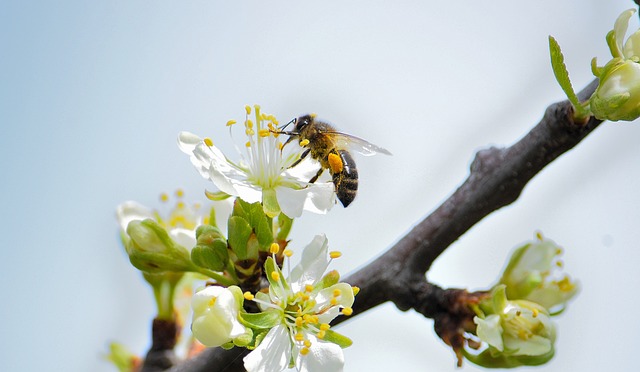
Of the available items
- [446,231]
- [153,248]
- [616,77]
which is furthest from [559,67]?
[153,248]

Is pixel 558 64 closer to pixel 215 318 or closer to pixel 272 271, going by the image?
pixel 272 271

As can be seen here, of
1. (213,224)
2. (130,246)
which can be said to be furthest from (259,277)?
(130,246)

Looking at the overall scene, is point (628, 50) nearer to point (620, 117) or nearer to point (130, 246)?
point (620, 117)

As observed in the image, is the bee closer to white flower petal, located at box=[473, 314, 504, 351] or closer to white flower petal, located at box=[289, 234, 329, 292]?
white flower petal, located at box=[289, 234, 329, 292]

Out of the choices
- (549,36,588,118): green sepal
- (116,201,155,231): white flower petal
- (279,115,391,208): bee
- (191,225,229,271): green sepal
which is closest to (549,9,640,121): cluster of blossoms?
(549,36,588,118): green sepal

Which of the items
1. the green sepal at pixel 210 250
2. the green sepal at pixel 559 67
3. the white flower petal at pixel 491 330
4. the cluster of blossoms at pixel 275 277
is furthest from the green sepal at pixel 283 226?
the green sepal at pixel 559 67

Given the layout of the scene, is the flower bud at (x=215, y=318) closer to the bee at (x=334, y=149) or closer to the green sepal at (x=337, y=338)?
the green sepal at (x=337, y=338)

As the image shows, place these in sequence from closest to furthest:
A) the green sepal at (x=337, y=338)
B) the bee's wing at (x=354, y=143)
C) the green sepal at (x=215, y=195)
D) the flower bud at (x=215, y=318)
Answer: the flower bud at (x=215, y=318)
the green sepal at (x=337, y=338)
the green sepal at (x=215, y=195)
the bee's wing at (x=354, y=143)
